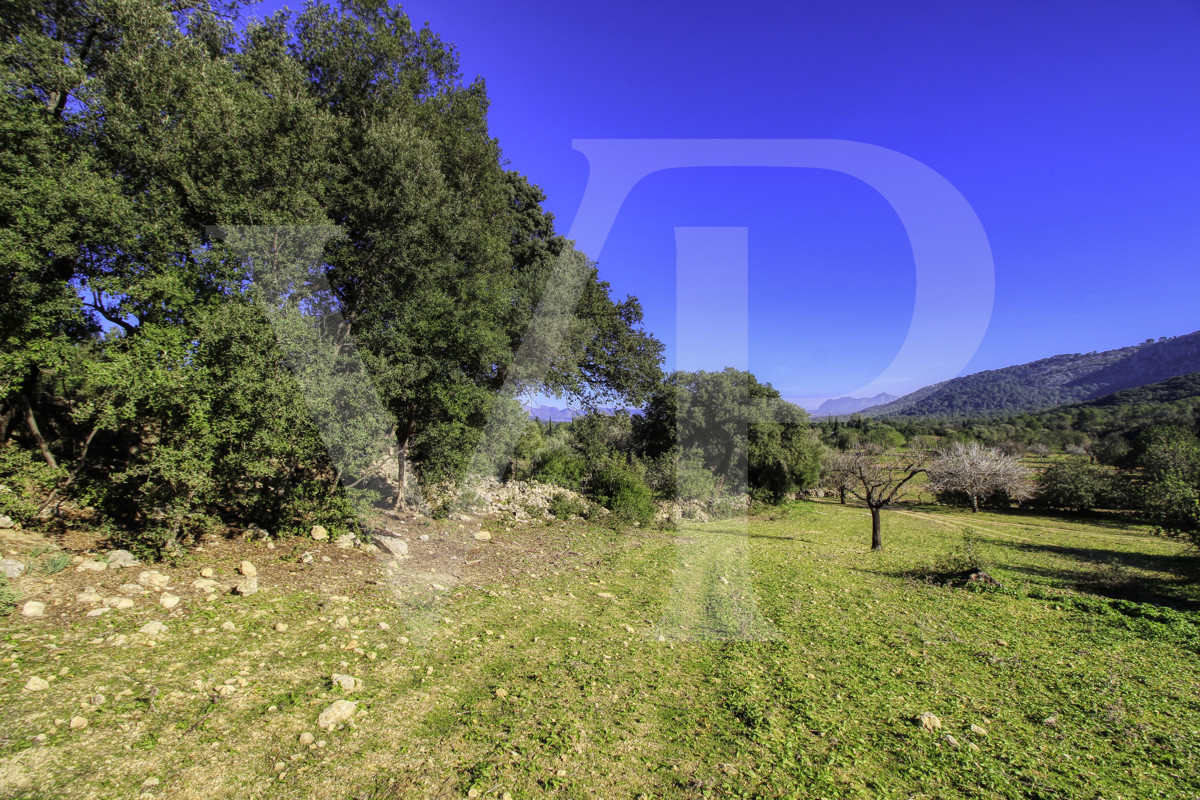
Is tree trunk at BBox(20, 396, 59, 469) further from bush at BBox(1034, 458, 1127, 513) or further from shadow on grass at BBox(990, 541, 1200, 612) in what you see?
bush at BBox(1034, 458, 1127, 513)

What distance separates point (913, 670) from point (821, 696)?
163 centimetres

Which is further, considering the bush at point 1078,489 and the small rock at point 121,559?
the bush at point 1078,489

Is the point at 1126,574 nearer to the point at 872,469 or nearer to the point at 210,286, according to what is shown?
the point at 872,469

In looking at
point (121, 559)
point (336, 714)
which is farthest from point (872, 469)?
point (121, 559)

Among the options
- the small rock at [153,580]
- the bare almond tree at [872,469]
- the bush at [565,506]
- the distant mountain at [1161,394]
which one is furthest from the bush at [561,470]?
the distant mountain at [1161,394]

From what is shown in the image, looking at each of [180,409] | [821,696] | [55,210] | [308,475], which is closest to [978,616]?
[821,696]

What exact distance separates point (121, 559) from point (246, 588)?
5.98 ft

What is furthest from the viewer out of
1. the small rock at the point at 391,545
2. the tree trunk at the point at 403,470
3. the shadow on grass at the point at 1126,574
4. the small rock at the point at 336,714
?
the tree trunk at the point at 403,470

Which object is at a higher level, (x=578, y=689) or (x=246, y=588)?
(x=246, y=588)

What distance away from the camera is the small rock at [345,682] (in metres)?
4.40

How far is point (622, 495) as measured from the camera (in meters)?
16.5

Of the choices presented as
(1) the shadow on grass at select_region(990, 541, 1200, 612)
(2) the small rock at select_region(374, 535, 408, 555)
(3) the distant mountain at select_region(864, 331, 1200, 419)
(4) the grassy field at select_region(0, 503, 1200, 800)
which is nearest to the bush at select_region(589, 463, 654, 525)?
(4) the grassy field at select_region(0, 503, 1200, 800)

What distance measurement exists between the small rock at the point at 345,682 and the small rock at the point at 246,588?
255 centimetres

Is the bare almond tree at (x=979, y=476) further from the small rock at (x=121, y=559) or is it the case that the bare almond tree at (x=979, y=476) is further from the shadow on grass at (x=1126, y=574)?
the small rock at (x=121, y=559)
